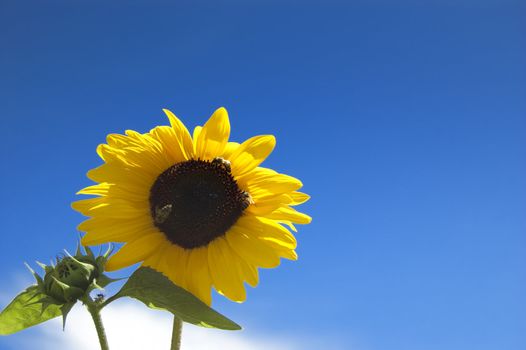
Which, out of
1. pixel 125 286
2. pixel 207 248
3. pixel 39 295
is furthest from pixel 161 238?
pixel 39 295

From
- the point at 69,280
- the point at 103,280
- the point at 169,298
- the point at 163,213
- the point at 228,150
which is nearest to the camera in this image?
the point at 169,298

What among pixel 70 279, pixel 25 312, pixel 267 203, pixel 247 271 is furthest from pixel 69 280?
pixel 267 203

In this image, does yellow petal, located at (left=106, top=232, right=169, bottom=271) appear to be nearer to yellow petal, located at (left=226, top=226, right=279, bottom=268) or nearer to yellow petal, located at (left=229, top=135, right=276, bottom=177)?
yellow petal, located at (left=226, top=226, right=279, bottom=268)

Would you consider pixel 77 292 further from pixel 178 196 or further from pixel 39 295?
pixel 178 196

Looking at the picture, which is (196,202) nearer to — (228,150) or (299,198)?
(228,150)

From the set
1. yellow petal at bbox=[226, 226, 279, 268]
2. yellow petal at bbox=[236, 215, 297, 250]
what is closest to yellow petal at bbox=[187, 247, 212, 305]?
yellow petal at bbox=[226, 226, 279, 268]
